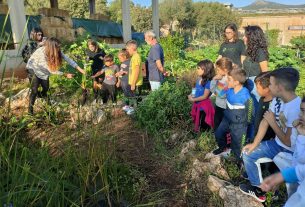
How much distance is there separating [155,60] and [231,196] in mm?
2880

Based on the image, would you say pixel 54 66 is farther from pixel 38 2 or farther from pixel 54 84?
pixel 38 2

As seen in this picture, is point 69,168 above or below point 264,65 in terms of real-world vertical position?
below

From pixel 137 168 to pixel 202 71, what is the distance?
148cm

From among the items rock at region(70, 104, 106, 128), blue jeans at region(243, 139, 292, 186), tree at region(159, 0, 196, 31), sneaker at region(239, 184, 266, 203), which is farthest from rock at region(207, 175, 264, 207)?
tree at region(159, 0, 196, 31)

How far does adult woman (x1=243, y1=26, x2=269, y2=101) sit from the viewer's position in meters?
3.67

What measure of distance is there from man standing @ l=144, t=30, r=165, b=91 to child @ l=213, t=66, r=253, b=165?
6.36 feet

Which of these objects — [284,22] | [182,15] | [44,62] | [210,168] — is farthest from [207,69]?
[284,22]

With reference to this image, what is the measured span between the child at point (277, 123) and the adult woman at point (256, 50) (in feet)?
3.69

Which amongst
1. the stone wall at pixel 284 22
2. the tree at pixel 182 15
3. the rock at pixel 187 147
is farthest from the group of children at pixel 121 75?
the stone wall at pixel 284 22

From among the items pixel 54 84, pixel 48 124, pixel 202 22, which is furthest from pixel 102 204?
pixel 202 22

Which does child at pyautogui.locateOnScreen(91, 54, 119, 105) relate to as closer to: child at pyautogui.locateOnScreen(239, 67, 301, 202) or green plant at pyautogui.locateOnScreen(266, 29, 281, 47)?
child at pyautogui.locateOnScreen(239, 67, 301, 202)

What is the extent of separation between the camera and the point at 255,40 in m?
3.67

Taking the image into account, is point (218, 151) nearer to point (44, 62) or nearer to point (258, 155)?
point (258, 155)

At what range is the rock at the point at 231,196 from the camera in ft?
8.45
